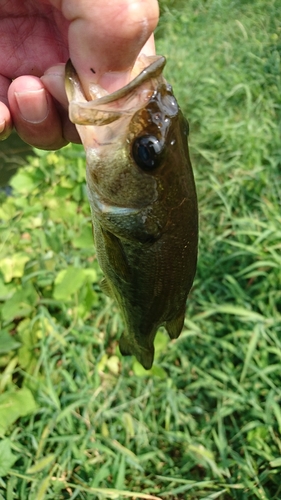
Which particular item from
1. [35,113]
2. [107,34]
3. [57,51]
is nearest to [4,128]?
[35,113]

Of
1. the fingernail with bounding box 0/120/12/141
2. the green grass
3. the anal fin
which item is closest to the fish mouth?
the fingernail with bounding box 0/120/12/141

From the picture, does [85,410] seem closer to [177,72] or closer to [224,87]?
[224,87]

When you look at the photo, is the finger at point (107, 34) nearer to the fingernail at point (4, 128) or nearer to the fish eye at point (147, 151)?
the fish eye at point (147, 151)

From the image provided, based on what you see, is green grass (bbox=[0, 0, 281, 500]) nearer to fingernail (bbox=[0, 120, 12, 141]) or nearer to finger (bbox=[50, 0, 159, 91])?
fingernail (bbox=[0, 120, 12, 141])

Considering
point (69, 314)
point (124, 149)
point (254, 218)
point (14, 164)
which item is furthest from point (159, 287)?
point (14, 164)

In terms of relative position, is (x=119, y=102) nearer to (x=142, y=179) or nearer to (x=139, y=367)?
(x=142, y=179)
